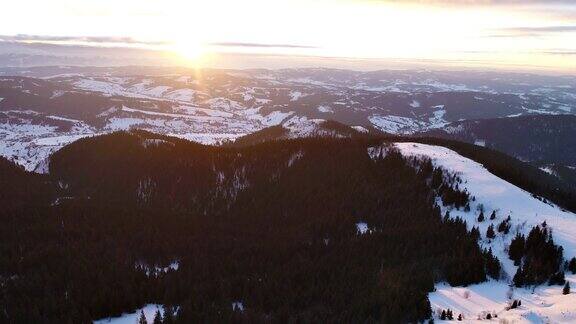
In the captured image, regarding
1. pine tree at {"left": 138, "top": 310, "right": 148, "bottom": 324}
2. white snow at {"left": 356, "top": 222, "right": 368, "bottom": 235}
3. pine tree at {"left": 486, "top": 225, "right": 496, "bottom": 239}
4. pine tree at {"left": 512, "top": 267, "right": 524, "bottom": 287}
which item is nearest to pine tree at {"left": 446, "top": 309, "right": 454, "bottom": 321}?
pine tree at {"left": 512, "top": 267, "right": 524, "bottom": 287}

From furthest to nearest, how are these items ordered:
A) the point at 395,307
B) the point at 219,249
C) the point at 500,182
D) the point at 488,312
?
1. the point at 219,249
2. the point at 500,182
3. the point at 395,307
4. the point at 488,312

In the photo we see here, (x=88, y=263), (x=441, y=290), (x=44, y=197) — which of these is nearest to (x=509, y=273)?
(x=441, y=290)

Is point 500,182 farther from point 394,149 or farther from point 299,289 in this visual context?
point 299,289

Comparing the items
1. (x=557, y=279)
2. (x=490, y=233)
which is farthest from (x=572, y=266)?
(x=490, y=233)

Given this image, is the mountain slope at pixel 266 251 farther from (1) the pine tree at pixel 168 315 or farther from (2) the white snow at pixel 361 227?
(1) the pine tree at pixel 168 315

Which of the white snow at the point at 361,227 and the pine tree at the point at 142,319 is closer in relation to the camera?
the pine tree at the point at 142,319

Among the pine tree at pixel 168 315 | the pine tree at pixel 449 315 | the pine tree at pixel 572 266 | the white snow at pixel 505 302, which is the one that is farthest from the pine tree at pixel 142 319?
the pine tree at pixel 572 266
